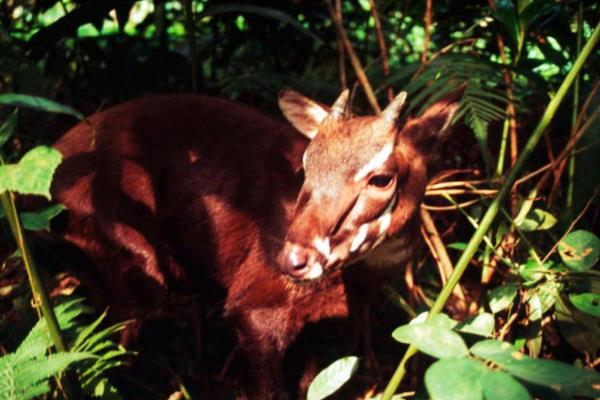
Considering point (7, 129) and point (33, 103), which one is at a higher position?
point (33, 103)

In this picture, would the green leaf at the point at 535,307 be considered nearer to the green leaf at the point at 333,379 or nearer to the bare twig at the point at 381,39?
the green leaf at the point at 333,379

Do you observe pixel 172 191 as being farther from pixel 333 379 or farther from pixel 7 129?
pixel 333 379

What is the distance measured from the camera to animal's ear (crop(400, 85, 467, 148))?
3.20 metres

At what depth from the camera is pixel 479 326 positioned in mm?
2139

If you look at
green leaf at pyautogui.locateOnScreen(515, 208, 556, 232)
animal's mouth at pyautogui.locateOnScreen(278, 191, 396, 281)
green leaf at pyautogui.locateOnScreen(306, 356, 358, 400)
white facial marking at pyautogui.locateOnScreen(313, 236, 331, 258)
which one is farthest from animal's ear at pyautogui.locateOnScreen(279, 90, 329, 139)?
green leaf at pyautogui.locateOnScreen(306, 356, 358, 400)

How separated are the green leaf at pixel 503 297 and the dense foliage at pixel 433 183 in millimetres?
11

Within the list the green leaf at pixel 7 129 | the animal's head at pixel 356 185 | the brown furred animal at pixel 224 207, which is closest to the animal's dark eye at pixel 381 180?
the animal's head at pixel 356 185

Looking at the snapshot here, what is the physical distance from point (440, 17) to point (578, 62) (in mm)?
2398

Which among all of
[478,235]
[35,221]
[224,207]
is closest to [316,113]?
[224,207]

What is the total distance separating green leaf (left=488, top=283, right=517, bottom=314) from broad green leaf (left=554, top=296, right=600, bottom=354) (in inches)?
9.0

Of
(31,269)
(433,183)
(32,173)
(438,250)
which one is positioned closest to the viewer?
(32,173)

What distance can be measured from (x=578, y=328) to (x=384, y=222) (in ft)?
3.51

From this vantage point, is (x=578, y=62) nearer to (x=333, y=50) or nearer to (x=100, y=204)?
(x=100, y=204)

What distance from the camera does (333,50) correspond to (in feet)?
18.3
